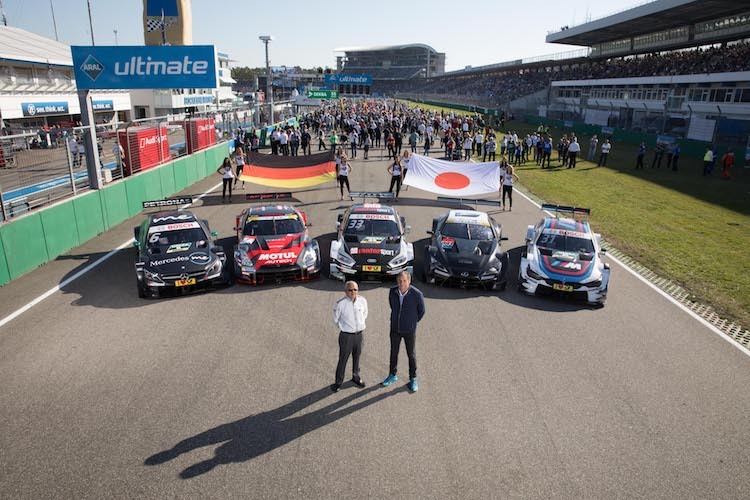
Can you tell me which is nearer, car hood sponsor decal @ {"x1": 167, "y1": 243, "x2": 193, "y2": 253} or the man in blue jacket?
the man in blue jacket

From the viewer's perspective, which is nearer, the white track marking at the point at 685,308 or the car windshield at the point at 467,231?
the white track marking at the point at 685,308

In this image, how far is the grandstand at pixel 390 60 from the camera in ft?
577

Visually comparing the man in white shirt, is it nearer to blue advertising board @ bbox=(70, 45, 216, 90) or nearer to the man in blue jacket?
the man in blue jacket

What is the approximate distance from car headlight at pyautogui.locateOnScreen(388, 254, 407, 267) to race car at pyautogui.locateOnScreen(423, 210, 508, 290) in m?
0.56

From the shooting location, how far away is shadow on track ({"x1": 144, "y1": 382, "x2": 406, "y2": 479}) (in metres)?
5.71

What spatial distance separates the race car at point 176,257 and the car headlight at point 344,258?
255cm

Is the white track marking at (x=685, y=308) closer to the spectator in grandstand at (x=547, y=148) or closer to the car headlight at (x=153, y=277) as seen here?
the car headlight at (x=153, y=277)

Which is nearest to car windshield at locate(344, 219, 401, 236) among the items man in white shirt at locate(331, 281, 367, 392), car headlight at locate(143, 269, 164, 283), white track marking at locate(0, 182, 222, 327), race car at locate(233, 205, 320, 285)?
race car at locate(233, 205, 320, 285)

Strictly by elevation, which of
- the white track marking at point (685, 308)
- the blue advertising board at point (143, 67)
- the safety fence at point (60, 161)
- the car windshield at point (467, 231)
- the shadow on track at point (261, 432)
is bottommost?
the white track marking at point (685, 308)

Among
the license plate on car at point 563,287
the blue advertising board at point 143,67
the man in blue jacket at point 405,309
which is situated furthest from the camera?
the blue advertising board at point 143,67

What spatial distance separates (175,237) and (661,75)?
52.0 meters

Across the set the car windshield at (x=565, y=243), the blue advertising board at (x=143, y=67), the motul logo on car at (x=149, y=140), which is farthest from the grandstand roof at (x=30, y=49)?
the car windshield at (x=565, y=243)

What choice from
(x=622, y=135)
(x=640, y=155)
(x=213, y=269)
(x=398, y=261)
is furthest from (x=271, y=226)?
(x=622, y=135)

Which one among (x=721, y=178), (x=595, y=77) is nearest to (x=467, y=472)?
(x=721, y=178)
